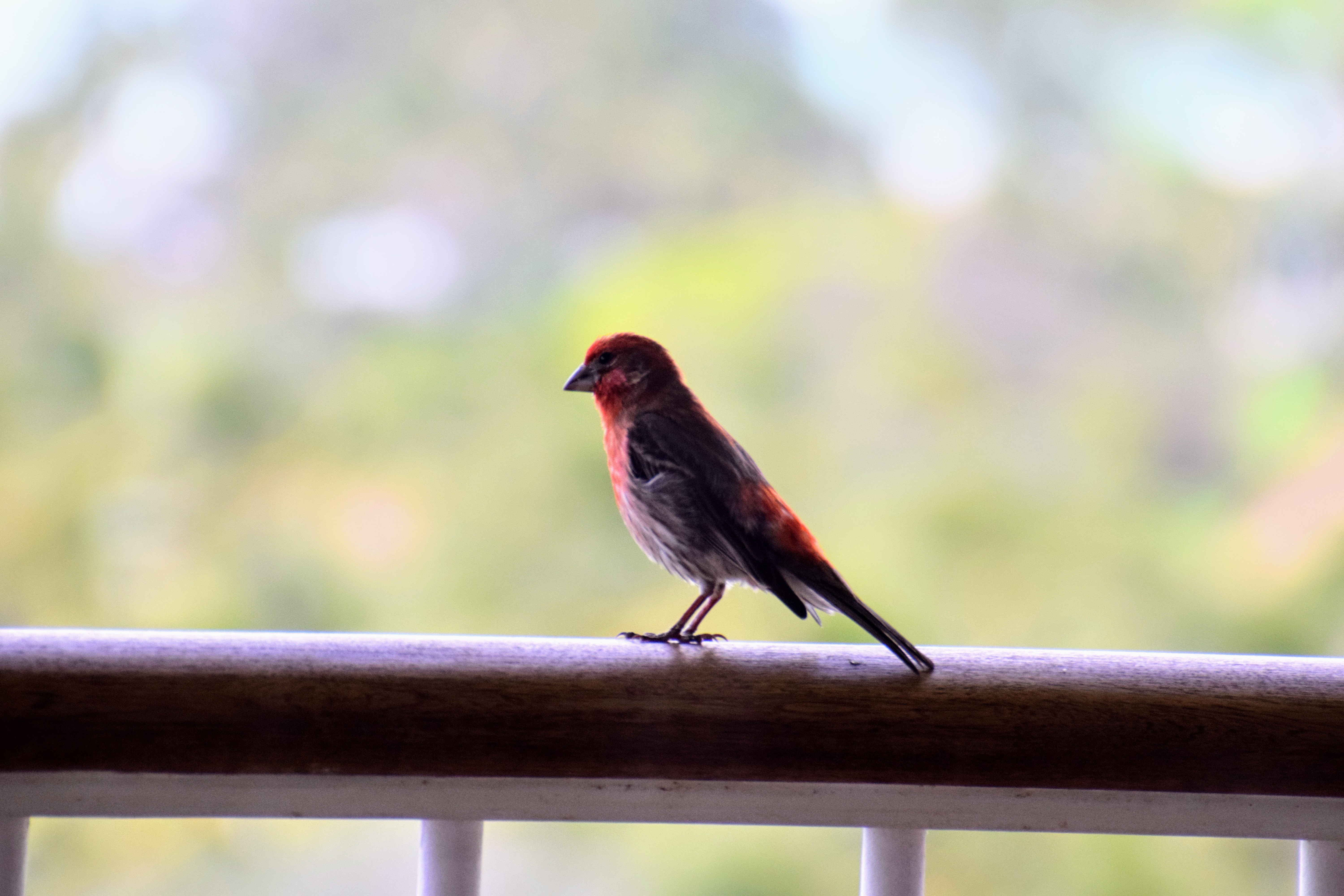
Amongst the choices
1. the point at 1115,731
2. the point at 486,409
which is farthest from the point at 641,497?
the point at 486,409

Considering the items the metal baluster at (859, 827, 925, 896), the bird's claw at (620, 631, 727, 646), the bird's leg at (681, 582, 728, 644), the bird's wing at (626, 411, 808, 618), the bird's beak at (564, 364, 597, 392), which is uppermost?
the bird's beak at (564, 364, 597, 392)

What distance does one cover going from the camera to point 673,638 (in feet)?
3.41

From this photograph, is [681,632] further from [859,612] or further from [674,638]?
[859,612]

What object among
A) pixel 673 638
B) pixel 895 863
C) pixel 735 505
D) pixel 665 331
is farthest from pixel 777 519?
pixel 665 331

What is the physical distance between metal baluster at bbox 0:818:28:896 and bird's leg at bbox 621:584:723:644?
15.8 inches

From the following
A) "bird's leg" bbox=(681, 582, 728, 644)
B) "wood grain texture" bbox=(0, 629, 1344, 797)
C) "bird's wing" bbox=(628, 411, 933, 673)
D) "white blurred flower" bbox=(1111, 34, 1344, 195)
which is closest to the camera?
"wood grain texture" bbox=(0, 629, 1344, 797)

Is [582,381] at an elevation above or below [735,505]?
above

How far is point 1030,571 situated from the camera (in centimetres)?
285

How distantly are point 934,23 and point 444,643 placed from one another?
8.58 ft

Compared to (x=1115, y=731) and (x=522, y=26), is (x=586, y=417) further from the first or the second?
(x=1115, y=731)

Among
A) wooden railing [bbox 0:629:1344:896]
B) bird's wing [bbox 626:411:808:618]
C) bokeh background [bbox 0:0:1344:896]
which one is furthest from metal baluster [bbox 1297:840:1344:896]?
bokeh background [bbox 0:0:1344:896]

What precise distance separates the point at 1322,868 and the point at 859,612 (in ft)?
1.13

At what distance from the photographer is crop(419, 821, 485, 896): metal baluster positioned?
735 millimetres

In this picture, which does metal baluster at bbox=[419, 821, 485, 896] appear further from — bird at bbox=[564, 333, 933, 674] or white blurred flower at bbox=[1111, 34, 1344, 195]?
white blurred flower at bbox=[1111, 34, 1344, 195]
